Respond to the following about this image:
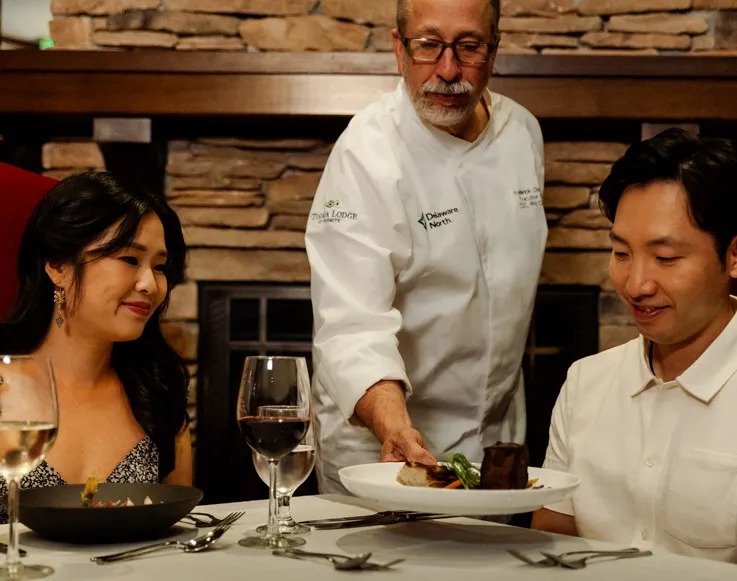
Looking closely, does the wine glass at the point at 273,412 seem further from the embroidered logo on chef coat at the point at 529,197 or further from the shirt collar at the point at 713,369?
the embroidered logo on chef coat at the point at 529,197

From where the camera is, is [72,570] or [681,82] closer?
[72,570]

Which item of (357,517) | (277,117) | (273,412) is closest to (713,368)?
(357,517)

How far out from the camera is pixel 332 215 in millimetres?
2102

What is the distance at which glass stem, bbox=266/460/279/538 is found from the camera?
1.17 meters

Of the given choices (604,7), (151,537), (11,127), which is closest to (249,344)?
(11,127)

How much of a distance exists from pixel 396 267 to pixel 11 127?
1568 millimetres

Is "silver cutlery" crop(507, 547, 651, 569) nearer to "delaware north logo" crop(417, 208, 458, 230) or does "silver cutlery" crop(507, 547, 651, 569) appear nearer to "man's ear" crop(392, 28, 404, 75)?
"delaware north logo" crop(417, 208, 458, 230)

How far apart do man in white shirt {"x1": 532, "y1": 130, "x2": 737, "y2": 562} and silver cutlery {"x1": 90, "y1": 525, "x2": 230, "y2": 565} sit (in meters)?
0.69

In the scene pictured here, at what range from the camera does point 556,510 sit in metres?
1.62

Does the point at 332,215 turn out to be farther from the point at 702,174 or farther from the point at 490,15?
the point at 702,174

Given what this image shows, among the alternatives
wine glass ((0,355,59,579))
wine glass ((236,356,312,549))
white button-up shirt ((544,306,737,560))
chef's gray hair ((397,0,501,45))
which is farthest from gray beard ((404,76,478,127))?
wine glass ((0,355,59,579))

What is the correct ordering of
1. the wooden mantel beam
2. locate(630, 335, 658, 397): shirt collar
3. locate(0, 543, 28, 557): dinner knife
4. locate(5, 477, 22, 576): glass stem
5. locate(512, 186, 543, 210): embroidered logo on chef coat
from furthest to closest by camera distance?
the wooden mantel beam, locate(512, 186, 543, 210): embroidered logo on chef coat, locate(630, 335, 658, 397): shirt collar, locate(0, 543, 28, 557): dinner knife, locate(5, 477, 22, 576): glass stem

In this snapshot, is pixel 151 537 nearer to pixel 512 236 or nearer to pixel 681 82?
pixel 512 236

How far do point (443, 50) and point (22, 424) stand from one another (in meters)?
1.30
